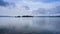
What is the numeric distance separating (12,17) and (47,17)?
2.09 metres

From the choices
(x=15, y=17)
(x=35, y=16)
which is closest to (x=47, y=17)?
(x=35, y=16)

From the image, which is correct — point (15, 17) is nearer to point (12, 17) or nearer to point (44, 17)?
point (12, 17)

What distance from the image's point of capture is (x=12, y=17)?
17.8 ft

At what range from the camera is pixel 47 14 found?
5.36 m

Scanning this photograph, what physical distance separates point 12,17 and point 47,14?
206cm

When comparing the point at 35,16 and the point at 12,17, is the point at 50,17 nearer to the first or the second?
the point at 35,16

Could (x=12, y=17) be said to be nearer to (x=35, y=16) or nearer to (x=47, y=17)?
(x=35, y=16)

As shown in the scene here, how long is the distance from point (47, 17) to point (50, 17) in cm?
23

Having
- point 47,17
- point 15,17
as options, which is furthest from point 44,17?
point 15,17

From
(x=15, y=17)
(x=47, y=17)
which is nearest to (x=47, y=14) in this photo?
(x=47, y=17)

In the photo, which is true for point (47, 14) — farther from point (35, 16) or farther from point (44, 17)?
point (35, 16)

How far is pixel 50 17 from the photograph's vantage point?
5.69 metres

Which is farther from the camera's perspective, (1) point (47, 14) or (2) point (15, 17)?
(2) point (15, 17)

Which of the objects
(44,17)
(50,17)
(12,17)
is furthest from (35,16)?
(12,17)
